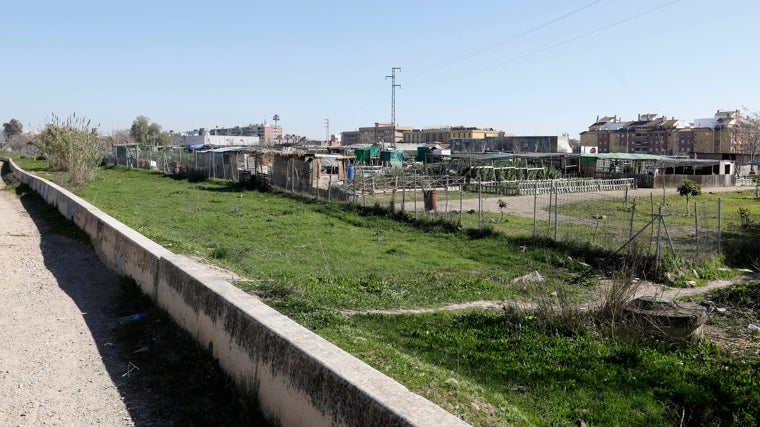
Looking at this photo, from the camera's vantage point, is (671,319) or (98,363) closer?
(98,363)

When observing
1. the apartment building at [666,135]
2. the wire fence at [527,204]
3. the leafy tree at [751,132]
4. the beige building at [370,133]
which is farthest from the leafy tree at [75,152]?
the beige building at [370,133]

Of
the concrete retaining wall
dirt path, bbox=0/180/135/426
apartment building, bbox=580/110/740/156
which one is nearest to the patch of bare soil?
dirt path, bbox=0/180/135/426

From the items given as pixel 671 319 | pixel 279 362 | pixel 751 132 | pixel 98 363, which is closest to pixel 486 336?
pixel 671 319

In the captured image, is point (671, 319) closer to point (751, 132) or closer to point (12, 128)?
point (751, 132)

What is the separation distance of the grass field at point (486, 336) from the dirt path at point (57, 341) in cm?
217

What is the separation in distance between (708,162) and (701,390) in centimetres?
5299

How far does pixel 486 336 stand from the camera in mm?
8711

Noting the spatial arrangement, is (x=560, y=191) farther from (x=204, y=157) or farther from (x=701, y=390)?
(x=701, y=390)

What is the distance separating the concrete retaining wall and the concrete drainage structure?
16.9 feet

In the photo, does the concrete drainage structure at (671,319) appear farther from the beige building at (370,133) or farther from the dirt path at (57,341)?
the beige building at (370,133)

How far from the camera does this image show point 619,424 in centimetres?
580

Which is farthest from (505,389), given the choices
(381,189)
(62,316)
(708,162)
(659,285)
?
(708,162)

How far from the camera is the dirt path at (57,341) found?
19.2ft

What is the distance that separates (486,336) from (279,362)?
13.4ft
